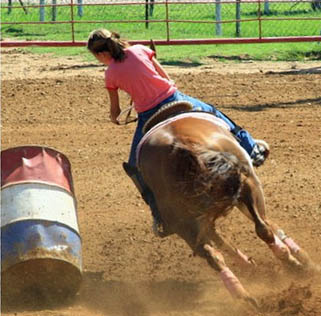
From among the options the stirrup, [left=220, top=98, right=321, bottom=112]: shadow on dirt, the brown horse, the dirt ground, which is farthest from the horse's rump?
[left=220, top=98, right=321, bottom=112]: shadow on dirt

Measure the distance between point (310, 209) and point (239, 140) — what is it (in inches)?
74.4

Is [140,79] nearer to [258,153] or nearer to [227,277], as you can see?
[258,153]

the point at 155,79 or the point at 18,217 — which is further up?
the point at 155,79

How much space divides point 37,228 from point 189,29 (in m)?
16.3

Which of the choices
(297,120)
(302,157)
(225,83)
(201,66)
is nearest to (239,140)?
(302,157)

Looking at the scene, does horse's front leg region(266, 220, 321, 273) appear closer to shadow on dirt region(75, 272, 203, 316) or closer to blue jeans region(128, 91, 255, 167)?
blue jeans region(128, 91, 255, 167)

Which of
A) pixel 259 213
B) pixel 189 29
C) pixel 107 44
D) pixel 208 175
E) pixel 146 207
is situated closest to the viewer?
pixel 208 175

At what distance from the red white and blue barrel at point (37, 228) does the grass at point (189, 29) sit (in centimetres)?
1032

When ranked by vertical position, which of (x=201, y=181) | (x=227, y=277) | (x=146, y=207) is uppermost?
(x=201, y=181)

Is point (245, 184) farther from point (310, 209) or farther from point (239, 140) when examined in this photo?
point (310, 209)

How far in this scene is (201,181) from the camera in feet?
16.1

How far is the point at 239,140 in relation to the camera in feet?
19.5

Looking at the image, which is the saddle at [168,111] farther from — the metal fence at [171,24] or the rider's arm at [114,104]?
the metal fence at [171,24]

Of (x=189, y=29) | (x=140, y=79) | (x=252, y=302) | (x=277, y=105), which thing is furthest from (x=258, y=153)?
(x=189, y=29)
